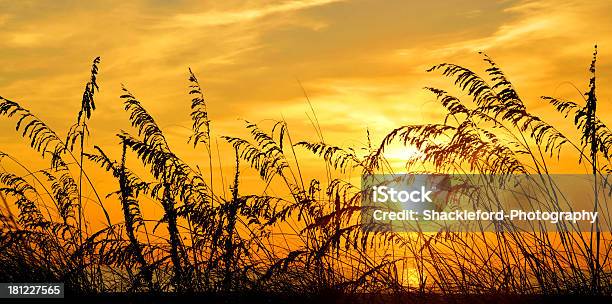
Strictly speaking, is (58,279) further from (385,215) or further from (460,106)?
(460,106)

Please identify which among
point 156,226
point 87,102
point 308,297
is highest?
point 87,102

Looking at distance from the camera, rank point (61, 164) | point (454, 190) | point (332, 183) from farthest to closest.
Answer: point (61, 164)
point (332, 183)
point (454, 190)

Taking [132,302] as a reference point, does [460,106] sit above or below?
above

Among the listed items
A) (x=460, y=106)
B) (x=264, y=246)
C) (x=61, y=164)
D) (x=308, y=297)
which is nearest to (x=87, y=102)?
(x=61, y=164)

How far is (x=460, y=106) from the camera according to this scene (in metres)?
6.43

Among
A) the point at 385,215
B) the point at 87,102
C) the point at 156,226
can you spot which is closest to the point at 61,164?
the point at 87,102

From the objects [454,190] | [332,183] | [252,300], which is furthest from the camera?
[332,183]

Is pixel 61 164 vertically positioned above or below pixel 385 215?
above

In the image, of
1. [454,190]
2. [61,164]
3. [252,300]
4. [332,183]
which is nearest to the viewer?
[252,300]

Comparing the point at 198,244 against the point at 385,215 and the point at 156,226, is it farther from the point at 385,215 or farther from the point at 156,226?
the point at 385,215

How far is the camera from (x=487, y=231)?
6328mm

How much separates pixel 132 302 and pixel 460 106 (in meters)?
2.97

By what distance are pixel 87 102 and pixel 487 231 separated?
3506 millimetres

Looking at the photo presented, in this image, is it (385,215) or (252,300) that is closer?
(252,300)
